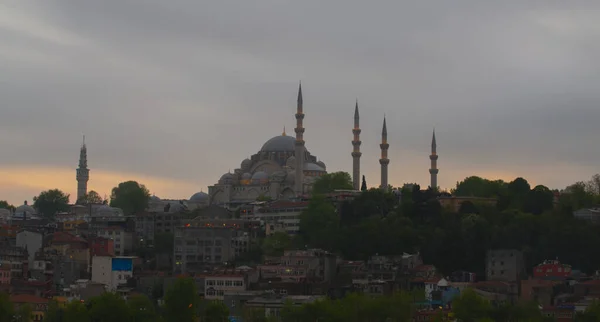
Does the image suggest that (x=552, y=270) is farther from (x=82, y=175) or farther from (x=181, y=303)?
(x=82, y=175)

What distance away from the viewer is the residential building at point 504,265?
7738cm

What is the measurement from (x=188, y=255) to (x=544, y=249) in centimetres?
1843

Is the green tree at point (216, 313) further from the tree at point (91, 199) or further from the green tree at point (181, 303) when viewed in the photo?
the tree at point (91, 199)

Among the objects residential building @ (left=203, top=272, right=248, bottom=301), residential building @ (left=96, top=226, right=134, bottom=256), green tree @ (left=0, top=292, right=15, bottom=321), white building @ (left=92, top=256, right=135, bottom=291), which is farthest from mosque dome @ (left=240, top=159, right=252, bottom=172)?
green tree @ (left=0, top=292, right=15, bottom=321)

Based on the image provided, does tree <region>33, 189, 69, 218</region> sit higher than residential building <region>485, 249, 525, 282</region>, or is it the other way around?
tree <region>33, 189, 69, 218</region>

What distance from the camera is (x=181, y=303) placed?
224ft

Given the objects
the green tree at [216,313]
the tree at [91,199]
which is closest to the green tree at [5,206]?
the tree at [91,199]

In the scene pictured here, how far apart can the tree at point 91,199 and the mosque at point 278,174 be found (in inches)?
231

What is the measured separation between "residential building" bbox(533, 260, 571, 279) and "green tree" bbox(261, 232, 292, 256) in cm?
1510

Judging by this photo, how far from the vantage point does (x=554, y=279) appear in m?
75.6

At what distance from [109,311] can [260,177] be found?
46616 millimetres

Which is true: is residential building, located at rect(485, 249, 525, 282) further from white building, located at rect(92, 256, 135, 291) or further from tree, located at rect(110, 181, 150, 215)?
tree, located at rect(110, 181, 150, 215)

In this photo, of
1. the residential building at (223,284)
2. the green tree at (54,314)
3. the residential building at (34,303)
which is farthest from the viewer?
the residential building at (223,284)

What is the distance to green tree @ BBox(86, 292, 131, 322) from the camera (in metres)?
67.4
